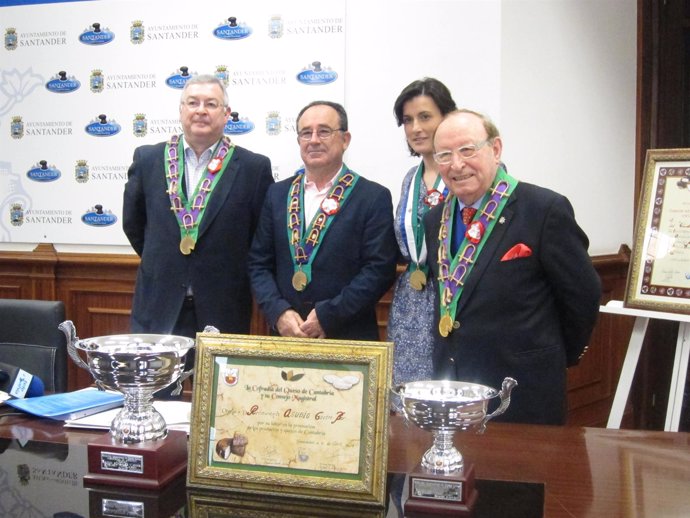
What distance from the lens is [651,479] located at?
1.31 metres

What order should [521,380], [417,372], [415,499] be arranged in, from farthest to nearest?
[417,372] < [521,380] < [415,499]

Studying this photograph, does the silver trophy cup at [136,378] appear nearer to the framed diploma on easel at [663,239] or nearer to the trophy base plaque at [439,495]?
the trophy base plaque at [439,495]

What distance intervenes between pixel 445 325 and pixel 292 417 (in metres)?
0.97

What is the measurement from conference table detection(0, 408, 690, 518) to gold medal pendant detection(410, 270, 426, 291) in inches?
36.2

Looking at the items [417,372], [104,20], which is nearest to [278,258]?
[417,372]

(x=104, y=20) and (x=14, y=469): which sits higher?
(x=104, y=20)

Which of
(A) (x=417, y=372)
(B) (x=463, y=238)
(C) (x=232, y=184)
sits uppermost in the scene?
(C) (x=232, y=184)

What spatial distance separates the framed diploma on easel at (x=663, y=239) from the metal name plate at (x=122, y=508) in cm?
206

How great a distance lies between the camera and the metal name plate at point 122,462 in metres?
1.26

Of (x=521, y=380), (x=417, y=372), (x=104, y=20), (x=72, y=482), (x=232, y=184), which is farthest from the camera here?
(x=104, y=20)

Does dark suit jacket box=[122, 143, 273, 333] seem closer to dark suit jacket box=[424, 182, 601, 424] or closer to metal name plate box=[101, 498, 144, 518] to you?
dark suit jacket box=[424, 182, 601, 424]

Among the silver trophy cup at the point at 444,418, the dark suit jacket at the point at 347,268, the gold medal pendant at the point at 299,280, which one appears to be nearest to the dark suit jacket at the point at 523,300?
the dark suit jacket at the point at 347,268

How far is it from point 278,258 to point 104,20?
2118mm

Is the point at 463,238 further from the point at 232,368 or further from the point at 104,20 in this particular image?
the point at 104,20
